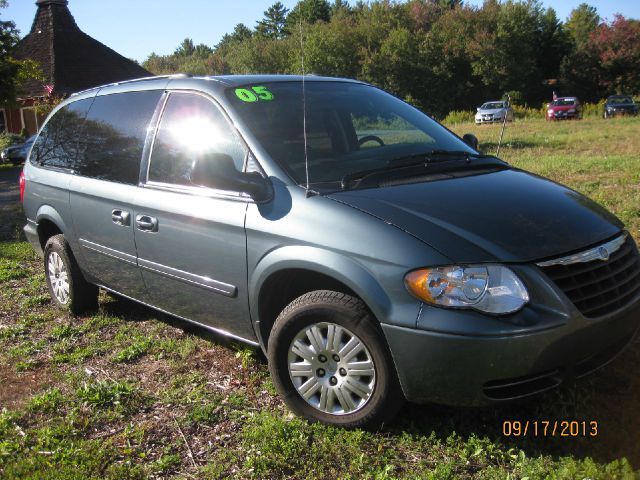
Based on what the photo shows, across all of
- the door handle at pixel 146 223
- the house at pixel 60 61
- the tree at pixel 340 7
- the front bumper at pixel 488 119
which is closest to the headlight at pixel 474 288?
the door handle at pixel 146 223

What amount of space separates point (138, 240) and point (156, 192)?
0.36m

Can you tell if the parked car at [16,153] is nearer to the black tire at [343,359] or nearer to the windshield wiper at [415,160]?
the windshield wiper at [415,160]

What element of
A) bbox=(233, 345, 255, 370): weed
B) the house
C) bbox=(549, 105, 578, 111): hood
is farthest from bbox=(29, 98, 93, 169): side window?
bbox=(549, 105, 578, 111): hood

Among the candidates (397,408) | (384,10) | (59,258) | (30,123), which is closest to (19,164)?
(30,123)

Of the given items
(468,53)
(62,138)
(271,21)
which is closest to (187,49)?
(271,21)

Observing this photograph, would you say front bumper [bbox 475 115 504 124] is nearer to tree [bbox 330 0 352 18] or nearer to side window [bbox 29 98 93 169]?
side window [bbox 29 98 93 169]

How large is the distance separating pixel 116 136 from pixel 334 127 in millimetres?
1651

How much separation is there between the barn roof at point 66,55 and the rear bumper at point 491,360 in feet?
102

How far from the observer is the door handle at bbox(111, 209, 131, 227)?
406cm

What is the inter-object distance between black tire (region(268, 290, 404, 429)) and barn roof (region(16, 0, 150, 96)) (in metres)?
30.4

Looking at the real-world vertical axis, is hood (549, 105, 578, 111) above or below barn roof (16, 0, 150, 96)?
below

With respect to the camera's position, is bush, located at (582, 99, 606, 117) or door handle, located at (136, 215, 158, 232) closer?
door handle, located at (136, 215, 158, 232)

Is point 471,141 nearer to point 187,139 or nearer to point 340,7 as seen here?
point 187,139
